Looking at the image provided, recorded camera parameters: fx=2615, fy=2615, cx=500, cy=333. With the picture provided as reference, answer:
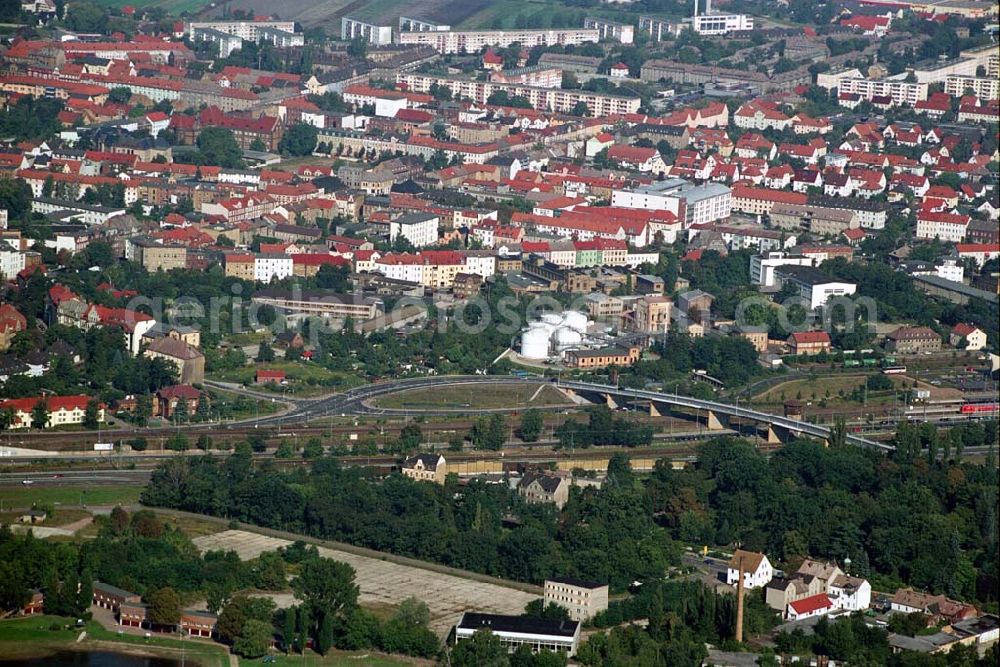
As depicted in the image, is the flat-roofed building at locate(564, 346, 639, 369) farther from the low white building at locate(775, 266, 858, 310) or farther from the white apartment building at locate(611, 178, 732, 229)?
the white apartment building at locate(611, 178, 732, 229)

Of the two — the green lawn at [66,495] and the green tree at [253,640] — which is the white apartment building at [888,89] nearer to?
the green lawn at [66,495]

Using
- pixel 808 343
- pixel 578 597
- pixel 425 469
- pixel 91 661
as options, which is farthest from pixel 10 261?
pixel 578 597

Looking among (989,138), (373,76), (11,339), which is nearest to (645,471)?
(11,339)

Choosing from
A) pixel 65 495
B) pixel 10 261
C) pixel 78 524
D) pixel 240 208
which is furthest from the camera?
pixel 240 208

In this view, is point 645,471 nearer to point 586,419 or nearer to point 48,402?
point 586,419

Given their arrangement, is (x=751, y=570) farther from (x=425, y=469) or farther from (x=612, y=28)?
(x=612, y=28)

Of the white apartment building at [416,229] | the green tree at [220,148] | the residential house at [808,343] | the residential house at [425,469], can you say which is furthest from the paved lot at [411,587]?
the green tree at [220,148]
